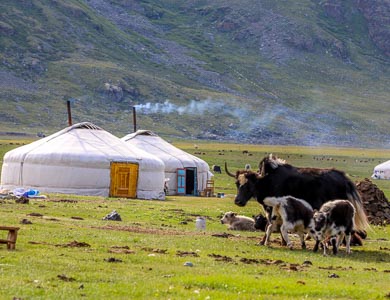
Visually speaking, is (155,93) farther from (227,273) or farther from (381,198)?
(227,273)

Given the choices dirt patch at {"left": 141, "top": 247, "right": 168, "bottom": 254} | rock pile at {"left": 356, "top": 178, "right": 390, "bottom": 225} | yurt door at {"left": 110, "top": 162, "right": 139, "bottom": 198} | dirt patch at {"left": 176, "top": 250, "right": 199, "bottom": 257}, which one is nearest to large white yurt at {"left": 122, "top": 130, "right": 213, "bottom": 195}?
yurt door at {"left": 110, "top": 162, "right": 139, "bottom": 198}

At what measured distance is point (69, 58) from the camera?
589 ft

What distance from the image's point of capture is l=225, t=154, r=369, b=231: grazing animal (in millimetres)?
22156

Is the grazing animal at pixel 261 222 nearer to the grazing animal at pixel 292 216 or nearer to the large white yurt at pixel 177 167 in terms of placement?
the grazing animal at pixel 292 216

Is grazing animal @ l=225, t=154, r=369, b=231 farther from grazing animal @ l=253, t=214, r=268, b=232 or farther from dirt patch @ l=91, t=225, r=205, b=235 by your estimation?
grazing animal @ l=253, t=214, r=268, b=232

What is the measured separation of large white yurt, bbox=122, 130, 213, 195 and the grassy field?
25839 millimetres

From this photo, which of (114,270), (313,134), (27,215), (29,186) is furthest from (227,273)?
(313,134)

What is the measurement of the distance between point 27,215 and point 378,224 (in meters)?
12.4

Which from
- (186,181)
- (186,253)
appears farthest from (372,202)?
(186,181)

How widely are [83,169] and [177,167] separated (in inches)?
406

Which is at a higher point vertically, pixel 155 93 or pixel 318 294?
pixel 155 93

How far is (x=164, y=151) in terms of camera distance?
5500 cm

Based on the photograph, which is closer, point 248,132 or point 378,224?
point 378,224

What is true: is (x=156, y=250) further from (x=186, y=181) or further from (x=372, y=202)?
(x=186, y=181)
